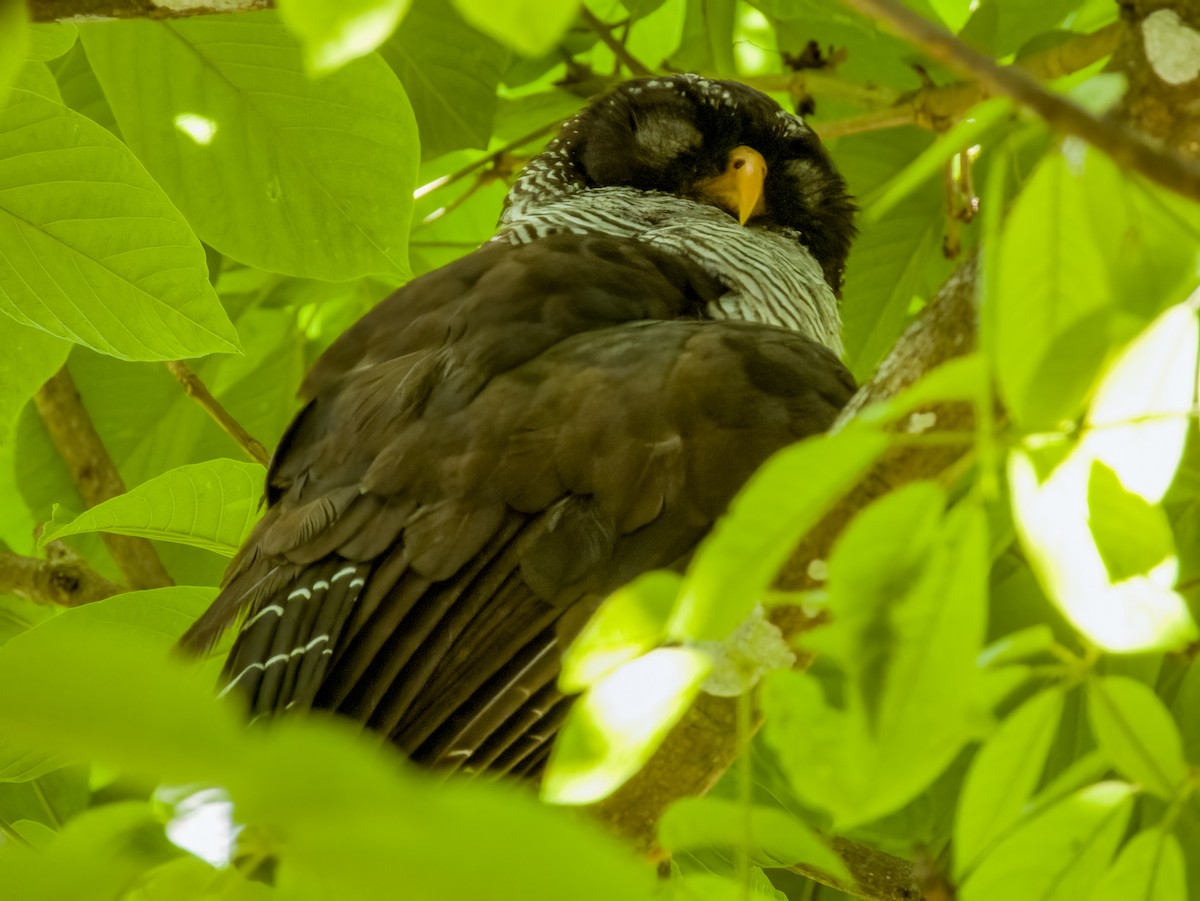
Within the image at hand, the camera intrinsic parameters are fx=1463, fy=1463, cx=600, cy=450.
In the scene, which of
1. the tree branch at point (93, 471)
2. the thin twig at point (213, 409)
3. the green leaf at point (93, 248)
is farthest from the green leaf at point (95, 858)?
the tree branch at point (93, 471)

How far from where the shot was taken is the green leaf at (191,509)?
6.15ft

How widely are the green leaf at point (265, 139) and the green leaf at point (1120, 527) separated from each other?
1.41 metres

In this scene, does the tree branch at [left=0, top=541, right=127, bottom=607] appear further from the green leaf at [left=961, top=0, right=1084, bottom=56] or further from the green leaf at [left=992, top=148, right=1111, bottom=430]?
the green leaf at [left=992, top=148, right=1111, bottom=430]

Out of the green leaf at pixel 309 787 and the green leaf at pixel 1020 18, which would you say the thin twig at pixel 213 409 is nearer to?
the green leaf at pixel 1020 18

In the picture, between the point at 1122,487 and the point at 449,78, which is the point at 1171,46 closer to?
the point at 1122,487

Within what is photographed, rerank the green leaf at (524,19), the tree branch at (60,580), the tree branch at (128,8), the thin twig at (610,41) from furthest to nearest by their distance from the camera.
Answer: the thin twig at (610,41) → the tree branch at (60,580) → the tree branch at (128,8) → the green leaf at (524,19)

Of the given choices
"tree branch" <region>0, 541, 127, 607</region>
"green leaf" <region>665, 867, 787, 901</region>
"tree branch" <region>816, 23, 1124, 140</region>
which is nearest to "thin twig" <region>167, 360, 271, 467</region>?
"tree branch" <region>0, 541, 127, 607</region>

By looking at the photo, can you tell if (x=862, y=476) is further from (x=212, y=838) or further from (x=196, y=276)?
(x=196, y=276)

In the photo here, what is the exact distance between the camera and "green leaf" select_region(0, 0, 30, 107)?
679mm

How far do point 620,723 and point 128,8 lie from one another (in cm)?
112

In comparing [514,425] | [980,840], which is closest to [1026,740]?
[980,840]

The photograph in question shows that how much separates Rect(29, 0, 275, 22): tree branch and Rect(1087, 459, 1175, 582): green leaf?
1103 millimetres

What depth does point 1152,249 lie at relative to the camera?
2.45 ft

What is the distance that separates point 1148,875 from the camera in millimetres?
873
